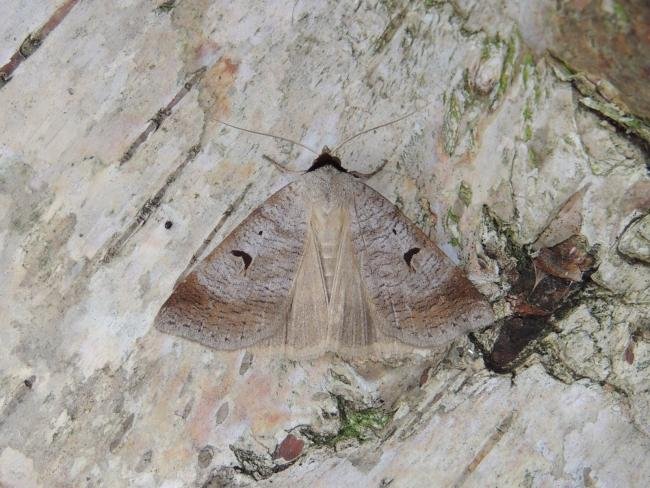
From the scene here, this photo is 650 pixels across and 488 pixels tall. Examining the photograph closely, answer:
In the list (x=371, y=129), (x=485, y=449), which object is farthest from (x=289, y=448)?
(x=371, y=129)

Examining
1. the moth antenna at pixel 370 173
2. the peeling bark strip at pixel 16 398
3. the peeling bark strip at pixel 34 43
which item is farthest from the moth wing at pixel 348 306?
the peeling bark strip at pixel 34 43

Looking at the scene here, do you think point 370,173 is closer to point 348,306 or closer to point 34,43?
point 348,306

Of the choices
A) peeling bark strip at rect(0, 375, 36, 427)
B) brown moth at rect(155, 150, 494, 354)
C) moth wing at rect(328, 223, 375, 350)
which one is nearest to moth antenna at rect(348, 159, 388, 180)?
brown moth at rect(155, 150, 494, 354)

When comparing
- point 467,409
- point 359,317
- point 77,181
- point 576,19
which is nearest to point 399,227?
point 359,317

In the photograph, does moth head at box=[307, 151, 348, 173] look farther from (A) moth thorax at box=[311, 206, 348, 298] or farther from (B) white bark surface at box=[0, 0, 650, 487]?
(A) moth thorax at box=[311, 206, 348, 298]

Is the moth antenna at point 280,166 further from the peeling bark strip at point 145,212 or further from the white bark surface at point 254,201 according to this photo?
the peeling bark strip at point 145,212

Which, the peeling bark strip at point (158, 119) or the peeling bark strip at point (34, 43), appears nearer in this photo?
the peeling bark strip at point (34, 43)
